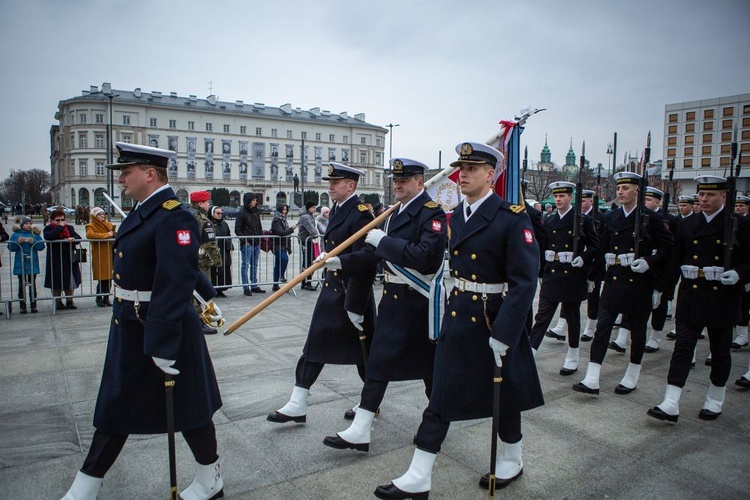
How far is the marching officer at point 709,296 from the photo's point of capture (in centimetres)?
508

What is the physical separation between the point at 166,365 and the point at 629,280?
4.93 m

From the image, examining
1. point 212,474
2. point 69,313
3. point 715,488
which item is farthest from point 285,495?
point 69,313

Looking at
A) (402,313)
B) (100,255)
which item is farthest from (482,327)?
(100,255)

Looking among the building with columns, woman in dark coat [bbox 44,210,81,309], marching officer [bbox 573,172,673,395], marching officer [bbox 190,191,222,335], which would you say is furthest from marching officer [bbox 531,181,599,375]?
the building with columns

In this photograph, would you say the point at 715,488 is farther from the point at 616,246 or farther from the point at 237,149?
the point at 237,149

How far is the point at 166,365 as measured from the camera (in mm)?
3104

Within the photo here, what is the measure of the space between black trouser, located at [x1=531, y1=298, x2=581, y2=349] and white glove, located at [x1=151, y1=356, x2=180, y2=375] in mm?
4756

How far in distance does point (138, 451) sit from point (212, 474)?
1.10 metres

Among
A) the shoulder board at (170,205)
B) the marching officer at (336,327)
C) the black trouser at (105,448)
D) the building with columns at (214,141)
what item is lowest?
the black trouser at (105,448)

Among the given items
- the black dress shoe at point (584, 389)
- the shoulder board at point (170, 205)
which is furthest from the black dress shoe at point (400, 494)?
the black dress shoe at point (584, 389)

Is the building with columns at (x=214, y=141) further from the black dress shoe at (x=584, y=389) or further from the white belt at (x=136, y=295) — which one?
the white belt at (x=136, y=295)

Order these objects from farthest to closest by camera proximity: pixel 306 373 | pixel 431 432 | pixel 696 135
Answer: pixel 696 135 → pixel 306 373 → pixel 431 432

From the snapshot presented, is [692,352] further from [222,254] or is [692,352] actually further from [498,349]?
[222,254]

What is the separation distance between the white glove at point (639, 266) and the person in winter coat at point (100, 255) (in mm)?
8622
